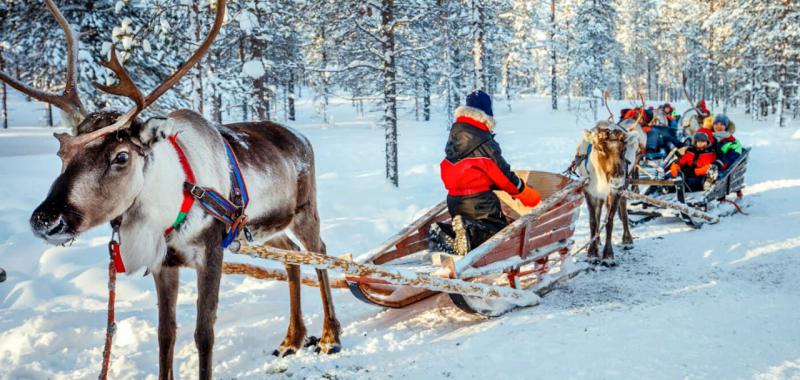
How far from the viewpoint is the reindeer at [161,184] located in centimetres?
260

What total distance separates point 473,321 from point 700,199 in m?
6.68

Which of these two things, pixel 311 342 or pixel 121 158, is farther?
pixel 311 342

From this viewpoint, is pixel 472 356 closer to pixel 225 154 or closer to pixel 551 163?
pixel 225 154

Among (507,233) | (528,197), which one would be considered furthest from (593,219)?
(507,233)

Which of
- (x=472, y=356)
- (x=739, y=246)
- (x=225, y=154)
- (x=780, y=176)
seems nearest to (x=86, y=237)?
(x=225, y=154)

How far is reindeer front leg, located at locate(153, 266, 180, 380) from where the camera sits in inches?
135

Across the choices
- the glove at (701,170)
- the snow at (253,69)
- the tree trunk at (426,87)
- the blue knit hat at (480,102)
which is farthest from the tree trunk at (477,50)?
the blue knit hat at (480,102)

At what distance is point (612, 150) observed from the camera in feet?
22.8

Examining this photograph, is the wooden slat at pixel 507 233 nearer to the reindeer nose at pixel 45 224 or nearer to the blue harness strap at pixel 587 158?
the blue harness strap at pixel 587 158

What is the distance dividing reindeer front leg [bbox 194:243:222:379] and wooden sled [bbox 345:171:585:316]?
125 cm

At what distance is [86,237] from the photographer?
8047 mm

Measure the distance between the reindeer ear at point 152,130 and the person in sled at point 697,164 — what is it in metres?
9.75

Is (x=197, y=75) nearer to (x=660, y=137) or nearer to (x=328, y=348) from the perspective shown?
(x=328, y=348)

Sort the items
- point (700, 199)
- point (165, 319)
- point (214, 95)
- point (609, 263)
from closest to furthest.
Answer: point (165, 319)
point (609, 263)
point (700, 199)
point (214, 95)
